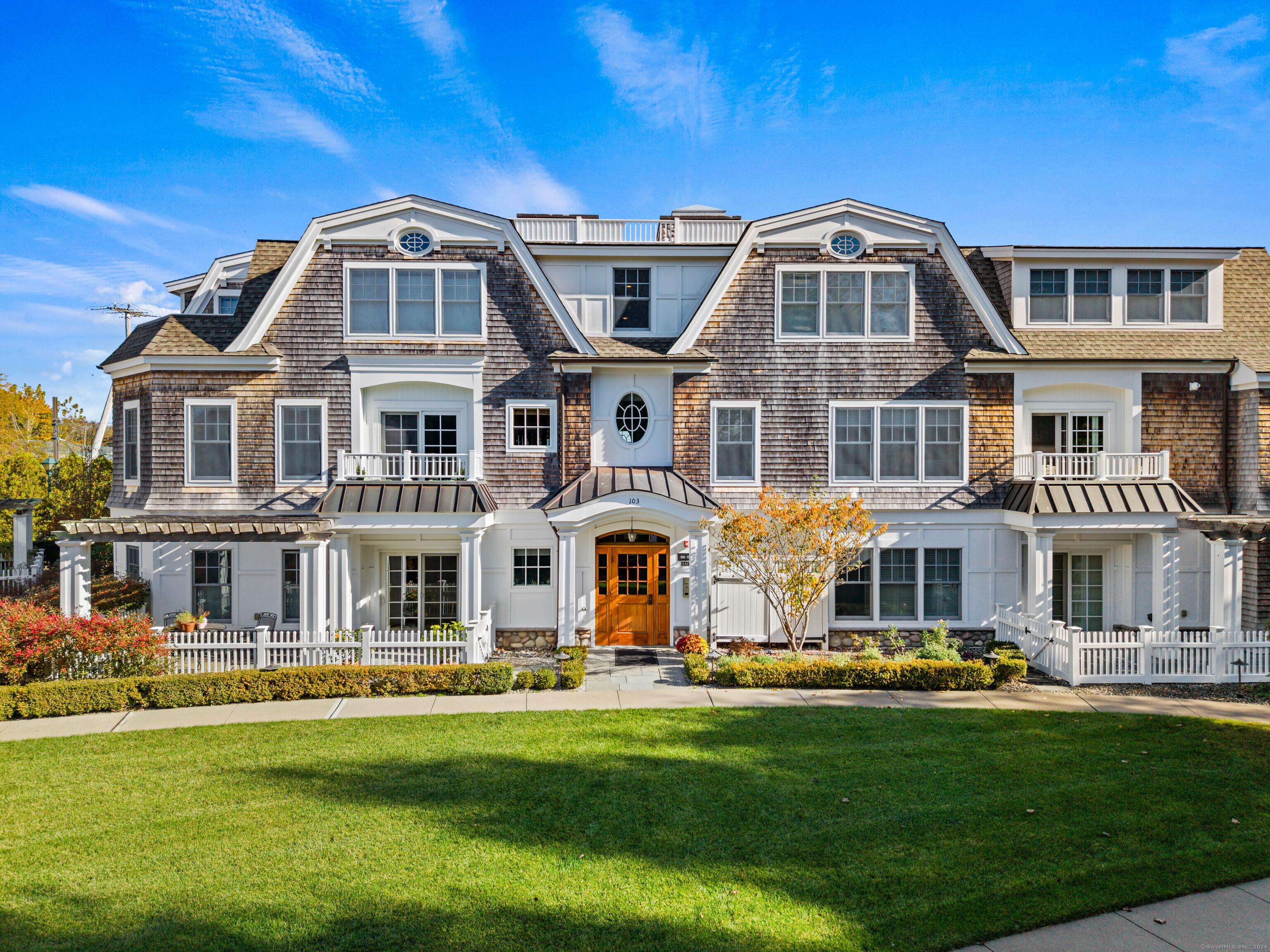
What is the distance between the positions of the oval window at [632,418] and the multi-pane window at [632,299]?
2105mm

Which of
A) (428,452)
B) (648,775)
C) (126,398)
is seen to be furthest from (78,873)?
(126,398)

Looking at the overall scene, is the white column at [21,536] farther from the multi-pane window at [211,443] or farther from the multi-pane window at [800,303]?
the multi-pane window at [800,303]

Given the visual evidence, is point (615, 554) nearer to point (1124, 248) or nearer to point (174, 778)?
point (174, 778)

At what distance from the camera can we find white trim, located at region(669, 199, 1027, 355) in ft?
58.5

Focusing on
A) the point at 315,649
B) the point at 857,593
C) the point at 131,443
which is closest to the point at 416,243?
the point at 131,443

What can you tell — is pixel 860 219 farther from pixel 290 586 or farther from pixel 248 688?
pixel 248 688

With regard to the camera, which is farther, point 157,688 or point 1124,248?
point 1124,248

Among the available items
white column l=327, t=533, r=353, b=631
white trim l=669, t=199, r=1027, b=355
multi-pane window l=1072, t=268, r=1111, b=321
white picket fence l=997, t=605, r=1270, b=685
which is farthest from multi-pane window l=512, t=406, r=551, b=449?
multi-pane window l=1072, t=268, r=1111, b=321

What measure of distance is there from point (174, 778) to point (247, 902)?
399cm

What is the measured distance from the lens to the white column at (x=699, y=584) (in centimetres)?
1667

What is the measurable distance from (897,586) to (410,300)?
14.1 meters

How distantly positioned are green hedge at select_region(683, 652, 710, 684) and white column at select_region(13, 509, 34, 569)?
78.4ft

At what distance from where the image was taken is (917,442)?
18031 mm

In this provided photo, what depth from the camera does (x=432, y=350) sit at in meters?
18.0
